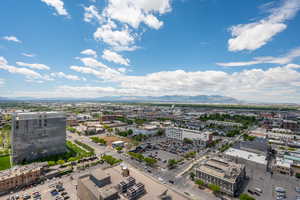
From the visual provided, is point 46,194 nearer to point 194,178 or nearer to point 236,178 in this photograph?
point 194,178

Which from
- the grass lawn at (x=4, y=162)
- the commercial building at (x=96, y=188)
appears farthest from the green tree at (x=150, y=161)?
the grass lawn at (x=4, y=162)

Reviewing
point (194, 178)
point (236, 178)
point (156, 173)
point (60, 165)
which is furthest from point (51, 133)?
point (236, 178)

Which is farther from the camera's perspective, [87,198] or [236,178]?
[236,178]

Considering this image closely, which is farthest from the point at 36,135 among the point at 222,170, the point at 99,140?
the point at 222,170

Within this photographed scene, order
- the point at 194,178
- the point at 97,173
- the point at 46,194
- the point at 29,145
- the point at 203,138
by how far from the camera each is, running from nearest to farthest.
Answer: the point at 97,173
the point at 46,194
the point at 194,178
the point at 29,145
the point at 203,138

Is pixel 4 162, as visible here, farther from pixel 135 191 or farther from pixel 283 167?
pixel 283 167

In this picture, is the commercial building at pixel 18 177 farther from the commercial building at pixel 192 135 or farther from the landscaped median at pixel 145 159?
the commercial building at pixel 192 135
